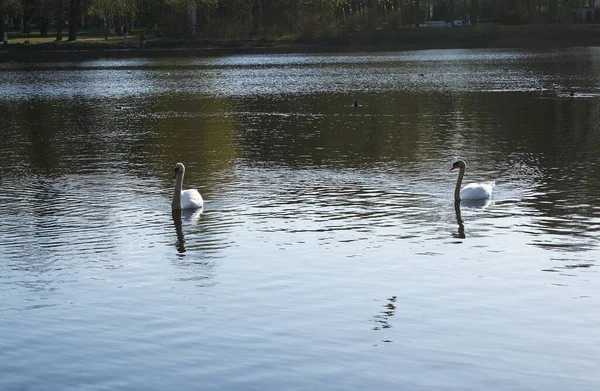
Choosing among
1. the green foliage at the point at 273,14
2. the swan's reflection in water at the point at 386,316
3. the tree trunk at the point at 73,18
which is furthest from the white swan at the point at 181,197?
the tree trunk at the point at 73,18

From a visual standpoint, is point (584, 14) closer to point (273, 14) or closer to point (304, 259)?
point (273, 14)

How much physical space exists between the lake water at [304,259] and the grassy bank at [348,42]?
86.7 m

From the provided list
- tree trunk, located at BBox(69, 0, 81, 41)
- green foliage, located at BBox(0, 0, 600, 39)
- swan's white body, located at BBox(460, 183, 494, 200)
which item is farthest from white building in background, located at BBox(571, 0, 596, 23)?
swan's white body, located at BBox(460, 183, 494, 200)

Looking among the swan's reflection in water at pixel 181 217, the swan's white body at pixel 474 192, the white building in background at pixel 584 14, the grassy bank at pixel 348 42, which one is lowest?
the swan's reflection in water at pixel 181 217

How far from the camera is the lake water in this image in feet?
Answer: 41.3

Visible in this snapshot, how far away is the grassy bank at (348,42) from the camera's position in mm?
125812

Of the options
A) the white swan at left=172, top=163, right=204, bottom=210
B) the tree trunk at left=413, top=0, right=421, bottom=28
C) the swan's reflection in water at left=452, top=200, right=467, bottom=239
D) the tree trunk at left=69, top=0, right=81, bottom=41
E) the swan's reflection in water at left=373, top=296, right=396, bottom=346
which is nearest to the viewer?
the swan's reflection in water at left=373, top=296, right=396, bottom=346

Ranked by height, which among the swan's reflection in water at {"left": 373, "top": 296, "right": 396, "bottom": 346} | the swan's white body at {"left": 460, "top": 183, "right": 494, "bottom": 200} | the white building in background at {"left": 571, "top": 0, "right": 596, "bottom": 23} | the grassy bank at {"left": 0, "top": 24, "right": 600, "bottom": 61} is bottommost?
the swan's reflection in water at {"left": 373, "top": 296, "right": 396, "bottom": 346}

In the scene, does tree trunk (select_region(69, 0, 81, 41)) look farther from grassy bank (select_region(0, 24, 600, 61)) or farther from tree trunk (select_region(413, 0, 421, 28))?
tree trunk (select_region(413, 0, 421, 28))

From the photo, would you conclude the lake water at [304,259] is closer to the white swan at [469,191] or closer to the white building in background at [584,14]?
the white swan at [469,191]

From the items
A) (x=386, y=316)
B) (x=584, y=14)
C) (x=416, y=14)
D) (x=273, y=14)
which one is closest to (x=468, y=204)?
(x=386, y=316)

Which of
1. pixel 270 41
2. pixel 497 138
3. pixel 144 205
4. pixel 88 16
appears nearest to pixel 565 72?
pixel 497 138

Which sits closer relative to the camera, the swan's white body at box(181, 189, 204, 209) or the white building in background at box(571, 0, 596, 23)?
the swan's white body at box(181, 189, 204, 209)

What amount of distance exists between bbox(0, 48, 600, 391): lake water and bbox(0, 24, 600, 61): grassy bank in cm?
8669
